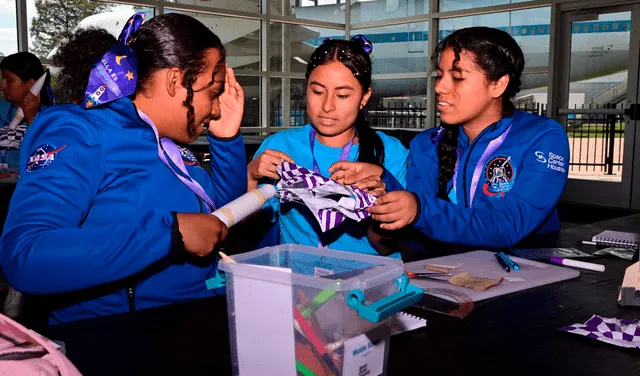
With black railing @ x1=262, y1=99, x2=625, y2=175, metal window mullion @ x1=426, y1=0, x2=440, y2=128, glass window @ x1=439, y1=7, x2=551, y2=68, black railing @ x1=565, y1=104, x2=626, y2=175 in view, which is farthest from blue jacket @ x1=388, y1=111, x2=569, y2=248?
metal window mullion @ x1=426, y1=0, x2=440, y2=128

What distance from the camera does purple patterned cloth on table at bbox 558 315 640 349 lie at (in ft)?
3.74

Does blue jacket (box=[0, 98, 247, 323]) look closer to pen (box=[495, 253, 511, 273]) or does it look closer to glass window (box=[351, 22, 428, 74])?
pen (box=[495, 253, 511, 273])

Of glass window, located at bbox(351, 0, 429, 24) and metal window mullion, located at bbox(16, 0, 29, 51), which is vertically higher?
glass window, located at bbox(351, 0, 429, 24)

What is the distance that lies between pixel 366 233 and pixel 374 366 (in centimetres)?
127

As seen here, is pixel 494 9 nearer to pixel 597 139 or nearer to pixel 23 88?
pixel 597 139

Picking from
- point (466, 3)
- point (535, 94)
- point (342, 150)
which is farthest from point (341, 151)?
point (466, 3)

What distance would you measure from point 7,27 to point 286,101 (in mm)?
4233

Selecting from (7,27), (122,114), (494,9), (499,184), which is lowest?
(499,184)

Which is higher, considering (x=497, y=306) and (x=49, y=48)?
(x=49, y=48)

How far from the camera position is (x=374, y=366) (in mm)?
934

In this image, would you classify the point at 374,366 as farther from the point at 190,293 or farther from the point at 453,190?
the point at 453,190

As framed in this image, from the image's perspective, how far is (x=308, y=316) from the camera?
871mm

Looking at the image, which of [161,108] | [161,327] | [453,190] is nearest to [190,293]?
[161,327]

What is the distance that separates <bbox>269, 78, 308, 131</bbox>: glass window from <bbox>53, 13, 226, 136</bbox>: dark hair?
841 centimetres
